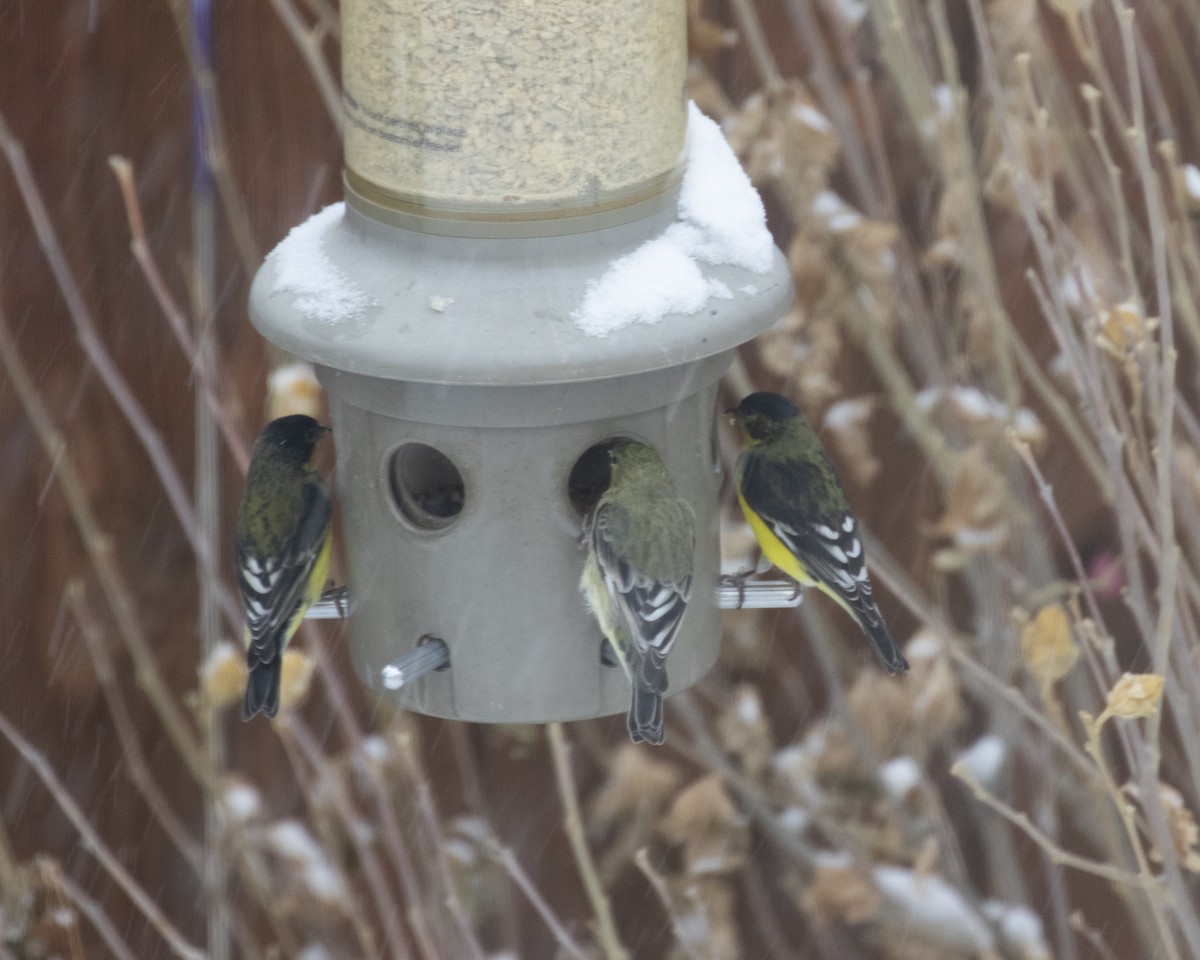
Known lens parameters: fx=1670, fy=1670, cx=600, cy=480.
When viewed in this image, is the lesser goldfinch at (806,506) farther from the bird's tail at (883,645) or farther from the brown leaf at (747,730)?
the brown leaf at (747,730)

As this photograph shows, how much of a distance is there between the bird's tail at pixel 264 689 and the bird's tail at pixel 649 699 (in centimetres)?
88

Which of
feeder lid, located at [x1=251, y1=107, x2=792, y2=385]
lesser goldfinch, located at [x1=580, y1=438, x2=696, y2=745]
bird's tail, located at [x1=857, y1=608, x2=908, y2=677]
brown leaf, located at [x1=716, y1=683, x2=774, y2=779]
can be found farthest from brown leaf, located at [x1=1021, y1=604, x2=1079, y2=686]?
brown leaf, located at [x1=716, y1=683, x2=774, y2=779]

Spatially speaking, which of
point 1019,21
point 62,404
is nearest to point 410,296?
point 1019,21

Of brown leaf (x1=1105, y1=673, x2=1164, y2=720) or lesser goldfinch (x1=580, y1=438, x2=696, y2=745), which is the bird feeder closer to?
lesser goldfinch (x1=580, y1=438, x2=696, y2=745)

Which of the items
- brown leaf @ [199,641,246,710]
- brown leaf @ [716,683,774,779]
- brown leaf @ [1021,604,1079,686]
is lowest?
brown leaf @ [716,683,774,779]

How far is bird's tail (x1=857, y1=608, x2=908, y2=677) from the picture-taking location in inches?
162

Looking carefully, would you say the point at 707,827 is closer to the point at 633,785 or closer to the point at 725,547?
the point at 633,785

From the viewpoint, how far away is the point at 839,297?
4602mm

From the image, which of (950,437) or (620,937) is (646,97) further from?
(620,937)

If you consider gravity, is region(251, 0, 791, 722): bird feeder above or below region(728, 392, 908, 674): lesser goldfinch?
above

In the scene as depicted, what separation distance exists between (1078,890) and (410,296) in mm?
3558

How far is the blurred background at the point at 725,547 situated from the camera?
4562mm

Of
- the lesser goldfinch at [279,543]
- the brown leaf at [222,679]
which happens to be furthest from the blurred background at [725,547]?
the lesser goldfinch at [279,543]

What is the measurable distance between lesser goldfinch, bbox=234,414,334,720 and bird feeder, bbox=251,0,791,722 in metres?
0.20
